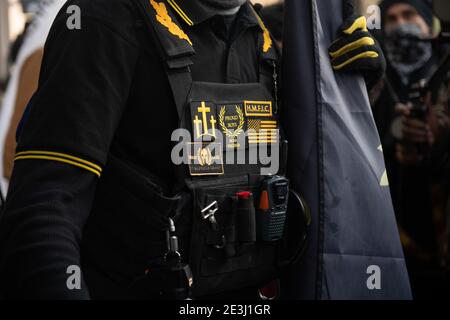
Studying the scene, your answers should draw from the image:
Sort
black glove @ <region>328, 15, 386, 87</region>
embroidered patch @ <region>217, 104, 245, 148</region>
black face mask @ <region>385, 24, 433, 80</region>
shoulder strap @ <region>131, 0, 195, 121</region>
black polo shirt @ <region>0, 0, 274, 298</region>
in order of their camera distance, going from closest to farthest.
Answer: black polo shirt @ <region>0, 0, 274, 298</region> < shoulder strap @ <region>131, 0, 195, 121</region> < embroidered patch @ <region>217, 104, 245, 148</region> < black glove @ <region>328, 15, 386, 87</region> < black face mask @ <region>385, 24, 433, 80</region>

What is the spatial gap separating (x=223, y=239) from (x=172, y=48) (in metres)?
0.49

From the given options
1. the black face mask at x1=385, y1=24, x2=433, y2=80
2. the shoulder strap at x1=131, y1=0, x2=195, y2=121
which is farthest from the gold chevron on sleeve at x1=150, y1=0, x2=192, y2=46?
the black face mask at x1=385, y1=24, x2=433, y2=80

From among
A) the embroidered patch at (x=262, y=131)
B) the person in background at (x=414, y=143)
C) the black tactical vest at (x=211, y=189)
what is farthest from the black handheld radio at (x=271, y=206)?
the person in background at (x=414, y=143)

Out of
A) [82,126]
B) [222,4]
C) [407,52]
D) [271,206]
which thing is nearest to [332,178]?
[271,206]

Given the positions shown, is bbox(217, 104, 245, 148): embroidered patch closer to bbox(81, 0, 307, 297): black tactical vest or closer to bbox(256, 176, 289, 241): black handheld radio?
bbox(81, 0, 307, 297): black tactical vest

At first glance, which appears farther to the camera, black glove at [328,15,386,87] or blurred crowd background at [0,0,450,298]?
blurred crowd background at [0,0,450,298]

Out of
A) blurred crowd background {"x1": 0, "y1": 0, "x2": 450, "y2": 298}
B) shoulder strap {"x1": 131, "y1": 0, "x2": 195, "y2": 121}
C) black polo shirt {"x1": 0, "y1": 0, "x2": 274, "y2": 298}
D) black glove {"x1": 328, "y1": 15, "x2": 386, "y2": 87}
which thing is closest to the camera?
black polo shirt {"x1": 0, "y1": 0, "x2": 274, "y2": 298}

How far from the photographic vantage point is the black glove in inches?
83.4

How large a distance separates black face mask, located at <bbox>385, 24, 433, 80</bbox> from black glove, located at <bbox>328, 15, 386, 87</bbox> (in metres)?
3.67

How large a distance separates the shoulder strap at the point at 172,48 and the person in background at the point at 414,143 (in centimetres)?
322

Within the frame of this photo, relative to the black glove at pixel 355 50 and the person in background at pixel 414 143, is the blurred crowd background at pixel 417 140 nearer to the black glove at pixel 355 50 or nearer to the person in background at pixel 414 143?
the person in background at pixel 414 143

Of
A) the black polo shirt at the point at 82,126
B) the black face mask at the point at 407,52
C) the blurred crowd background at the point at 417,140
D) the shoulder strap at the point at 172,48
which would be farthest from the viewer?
the black face mask at the point at 407,52

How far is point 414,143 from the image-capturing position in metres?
5.24

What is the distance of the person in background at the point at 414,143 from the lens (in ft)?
17.0
